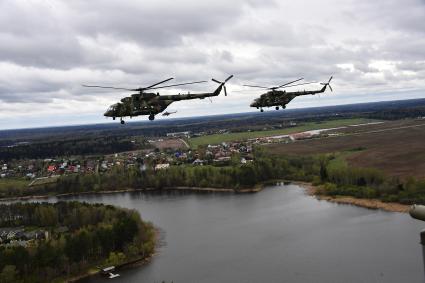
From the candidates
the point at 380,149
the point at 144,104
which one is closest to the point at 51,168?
the point at 380,149

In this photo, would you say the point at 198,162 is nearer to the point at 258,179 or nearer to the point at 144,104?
the point at 258,179

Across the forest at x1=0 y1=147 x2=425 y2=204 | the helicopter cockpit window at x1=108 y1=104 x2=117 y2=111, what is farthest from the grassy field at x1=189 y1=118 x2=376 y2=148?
the helicopter cockpit window at x1=108 y1=104 x2=117 y2=111

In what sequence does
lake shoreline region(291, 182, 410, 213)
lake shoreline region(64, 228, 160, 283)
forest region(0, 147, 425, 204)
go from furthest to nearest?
forest region(0, 147, 425, 204)
lake shoreline region(291, 182, 410, 213)
lake shoreline region(64, 228, 160, 283)

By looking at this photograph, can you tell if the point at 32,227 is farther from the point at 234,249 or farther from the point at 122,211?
the point at 234,249

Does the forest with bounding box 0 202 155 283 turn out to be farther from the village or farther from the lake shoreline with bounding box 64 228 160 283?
the village

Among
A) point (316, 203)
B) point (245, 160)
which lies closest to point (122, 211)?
point (316, 203)

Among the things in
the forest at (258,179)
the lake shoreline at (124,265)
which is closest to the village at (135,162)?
the forest at (258,179)

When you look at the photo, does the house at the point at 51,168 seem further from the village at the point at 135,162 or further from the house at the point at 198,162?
the house at the point at 198,162
